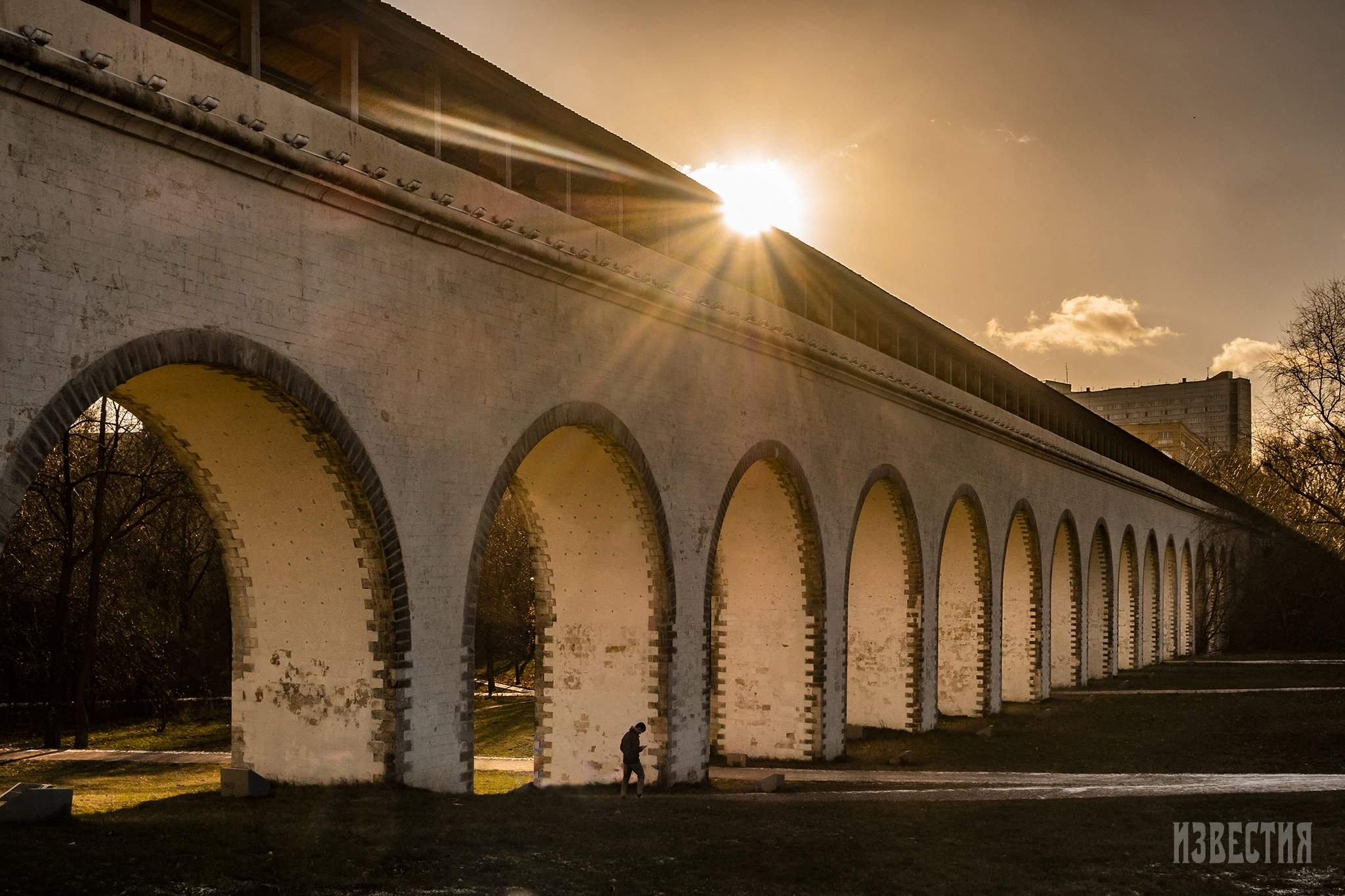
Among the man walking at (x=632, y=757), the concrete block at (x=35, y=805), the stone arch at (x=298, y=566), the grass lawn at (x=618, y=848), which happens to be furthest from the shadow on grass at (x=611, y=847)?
the stone arch at (x=298, y=566)

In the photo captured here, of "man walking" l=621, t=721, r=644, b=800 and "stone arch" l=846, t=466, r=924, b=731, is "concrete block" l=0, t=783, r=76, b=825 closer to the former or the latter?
"man walking" l=621, t=721, r=644, b=800

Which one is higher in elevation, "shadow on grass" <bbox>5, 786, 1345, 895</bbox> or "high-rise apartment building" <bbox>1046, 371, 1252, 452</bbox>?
"high-rise apartment building" <bbox>1046, 371, 1252, 452</bbox>

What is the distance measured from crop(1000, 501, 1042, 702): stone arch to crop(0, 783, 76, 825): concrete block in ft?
62.6

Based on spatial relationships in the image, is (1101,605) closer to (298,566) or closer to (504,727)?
(504,727)

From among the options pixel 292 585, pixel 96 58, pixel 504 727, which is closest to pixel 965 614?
pixel 504 727

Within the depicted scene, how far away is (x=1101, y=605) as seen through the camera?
3089 cm

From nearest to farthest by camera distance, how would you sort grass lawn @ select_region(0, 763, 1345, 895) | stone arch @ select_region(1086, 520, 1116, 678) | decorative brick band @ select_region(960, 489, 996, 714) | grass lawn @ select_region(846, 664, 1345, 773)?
grass lawn @ select_region(0, 763, 1345, 895) < grass lawn @ select_region(846, 664, 1345, 773) < decorative brick band @ select_region(960, 489, 996, 714) < stone arch @ select_region(1086, 520, 1116, 678)

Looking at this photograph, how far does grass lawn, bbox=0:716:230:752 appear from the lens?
20.0 meters

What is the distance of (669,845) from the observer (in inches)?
340

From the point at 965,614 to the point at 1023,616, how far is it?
13.0 ft

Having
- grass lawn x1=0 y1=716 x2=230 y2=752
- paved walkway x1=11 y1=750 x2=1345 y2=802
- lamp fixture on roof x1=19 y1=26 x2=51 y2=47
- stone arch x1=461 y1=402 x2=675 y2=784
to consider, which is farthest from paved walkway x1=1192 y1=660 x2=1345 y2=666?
lamp fixture on roof x1=19 y1=26 x2=51 y2=47

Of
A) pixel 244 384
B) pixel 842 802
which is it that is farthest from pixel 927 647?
pixel 244 384

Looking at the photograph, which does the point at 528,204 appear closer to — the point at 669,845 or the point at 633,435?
the point at 633,435

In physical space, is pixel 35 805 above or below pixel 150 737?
above
